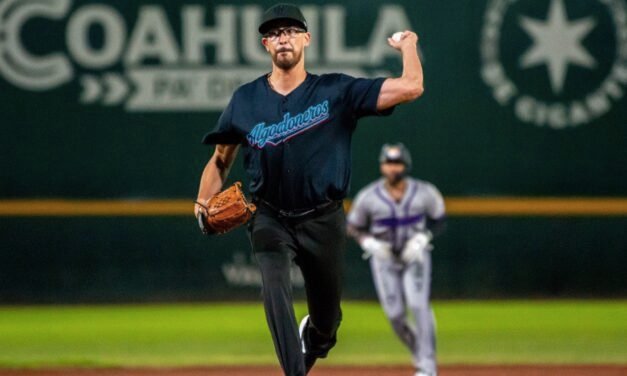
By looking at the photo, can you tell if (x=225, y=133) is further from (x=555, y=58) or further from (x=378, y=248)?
(x=555, y=58)

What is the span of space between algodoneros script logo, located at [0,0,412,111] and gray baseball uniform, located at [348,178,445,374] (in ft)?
12.0

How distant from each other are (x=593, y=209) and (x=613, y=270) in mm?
678

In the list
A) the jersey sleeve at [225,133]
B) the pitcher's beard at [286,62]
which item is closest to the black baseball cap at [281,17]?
the pitcher's beard at [286,62]

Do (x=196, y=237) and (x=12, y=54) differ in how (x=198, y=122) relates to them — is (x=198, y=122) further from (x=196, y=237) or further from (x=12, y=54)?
(x=12, y=54)

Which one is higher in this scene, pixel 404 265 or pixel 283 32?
pixel 283 32

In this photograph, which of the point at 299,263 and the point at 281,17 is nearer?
the point at 281,17

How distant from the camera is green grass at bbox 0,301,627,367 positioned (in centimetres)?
914

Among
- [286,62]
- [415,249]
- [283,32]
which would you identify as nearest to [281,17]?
[283,32]

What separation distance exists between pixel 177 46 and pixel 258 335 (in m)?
3.43

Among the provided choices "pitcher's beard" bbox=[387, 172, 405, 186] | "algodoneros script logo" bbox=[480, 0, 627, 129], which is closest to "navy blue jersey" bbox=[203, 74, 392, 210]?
"pitcher's beard" bbox=[387, 172, 405, 186]

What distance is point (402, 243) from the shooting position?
340 inches

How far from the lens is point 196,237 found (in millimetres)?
12461

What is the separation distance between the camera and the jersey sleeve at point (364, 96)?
17.4 feet

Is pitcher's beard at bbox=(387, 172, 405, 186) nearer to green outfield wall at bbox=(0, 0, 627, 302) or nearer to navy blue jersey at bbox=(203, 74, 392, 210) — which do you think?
navy blue jersey at bbox=(203, 74, 392, 210)
